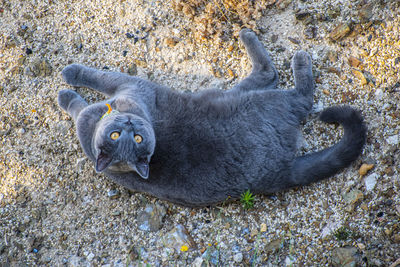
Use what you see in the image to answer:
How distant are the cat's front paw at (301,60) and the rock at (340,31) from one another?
25 centimetres

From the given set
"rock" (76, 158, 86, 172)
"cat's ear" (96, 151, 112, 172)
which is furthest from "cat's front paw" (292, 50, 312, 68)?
"rock" (76, 158, 86, 172)

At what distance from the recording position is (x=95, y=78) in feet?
8.72

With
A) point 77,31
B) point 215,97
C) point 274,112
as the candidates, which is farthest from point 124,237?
point 77,31

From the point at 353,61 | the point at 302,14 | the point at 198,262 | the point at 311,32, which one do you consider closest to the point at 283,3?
the point at 302,14

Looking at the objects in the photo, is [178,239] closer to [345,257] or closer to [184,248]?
[184,248]

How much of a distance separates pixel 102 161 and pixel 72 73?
104 cm

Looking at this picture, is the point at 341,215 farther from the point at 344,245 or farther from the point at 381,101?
the point at 381,101

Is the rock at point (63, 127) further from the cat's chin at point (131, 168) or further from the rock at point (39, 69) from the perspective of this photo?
the cat's chin at point (131, 168)

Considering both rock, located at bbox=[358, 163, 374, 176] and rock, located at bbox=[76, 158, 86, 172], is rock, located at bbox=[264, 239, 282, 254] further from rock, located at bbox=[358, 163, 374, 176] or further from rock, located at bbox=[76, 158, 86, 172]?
rock, located at bbox=[76, 158, 86, 172]

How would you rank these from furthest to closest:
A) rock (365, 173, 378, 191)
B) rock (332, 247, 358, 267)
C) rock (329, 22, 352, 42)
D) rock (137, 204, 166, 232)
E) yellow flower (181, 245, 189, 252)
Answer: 1. rock (329, 22, 352, 42)
2. rock (137, 204, 166, 232)
3. yellow flower (181, 245, 189, 252)
4. rock (365, 173, 378, 191)
5. rock (332, 247, 358, 267)

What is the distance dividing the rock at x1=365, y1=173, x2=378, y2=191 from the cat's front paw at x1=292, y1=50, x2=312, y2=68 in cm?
90

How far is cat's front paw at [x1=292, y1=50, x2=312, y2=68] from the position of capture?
8.27 ft

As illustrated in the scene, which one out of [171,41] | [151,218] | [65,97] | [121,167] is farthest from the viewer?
[171,41]

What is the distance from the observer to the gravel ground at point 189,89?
2213 millimetres
